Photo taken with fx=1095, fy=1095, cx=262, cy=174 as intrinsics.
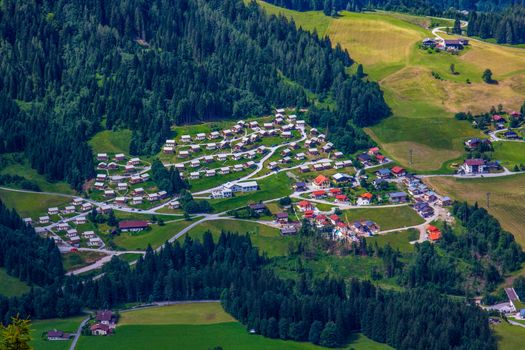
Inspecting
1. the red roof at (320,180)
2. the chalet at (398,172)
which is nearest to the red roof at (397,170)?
the chalet at (398,172)

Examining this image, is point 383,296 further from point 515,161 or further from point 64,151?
point 64,151

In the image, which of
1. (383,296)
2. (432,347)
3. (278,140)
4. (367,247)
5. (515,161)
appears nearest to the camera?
(432,347)

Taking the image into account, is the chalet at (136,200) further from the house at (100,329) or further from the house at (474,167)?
the house at (474,167)

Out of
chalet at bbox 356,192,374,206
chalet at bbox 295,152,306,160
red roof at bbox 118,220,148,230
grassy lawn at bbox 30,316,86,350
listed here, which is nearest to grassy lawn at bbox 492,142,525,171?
chalet at bbox 356,192,374,206

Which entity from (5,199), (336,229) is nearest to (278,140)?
(336,229)

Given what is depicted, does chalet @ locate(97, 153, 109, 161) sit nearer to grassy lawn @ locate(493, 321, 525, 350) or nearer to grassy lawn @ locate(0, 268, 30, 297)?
grassy lawn @ locate(0, 268, 30, 297)

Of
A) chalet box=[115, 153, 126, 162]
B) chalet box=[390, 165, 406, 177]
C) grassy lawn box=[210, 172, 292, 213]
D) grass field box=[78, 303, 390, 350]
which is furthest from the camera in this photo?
chalet box=[115, 153, 126, 162]
